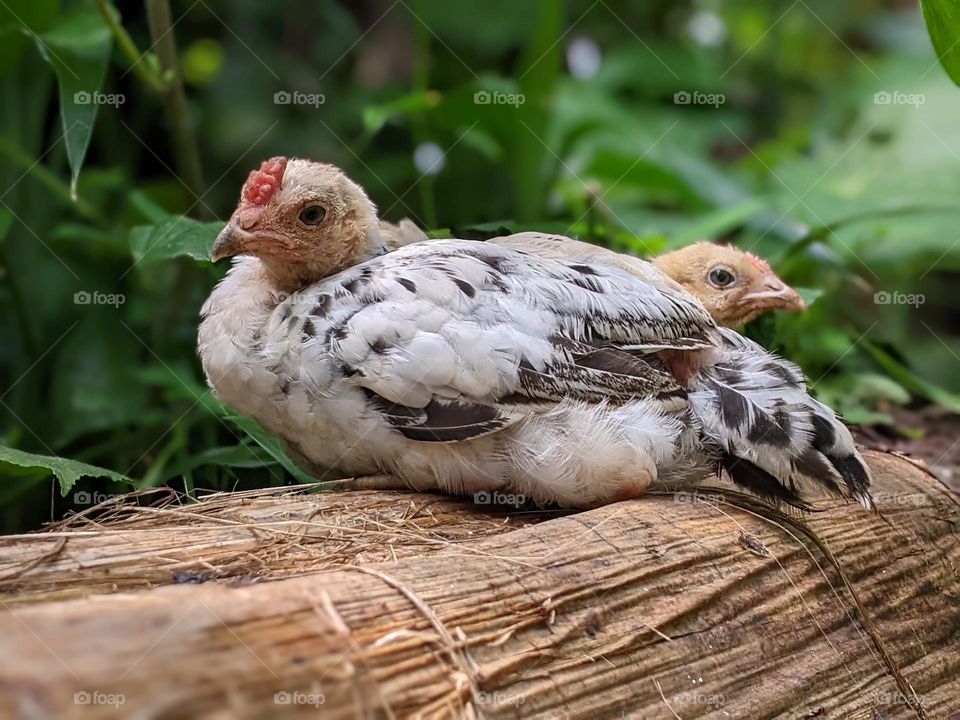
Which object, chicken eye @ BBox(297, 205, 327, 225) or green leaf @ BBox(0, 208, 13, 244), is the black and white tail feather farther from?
green leaf @ BBox(0, 208, 13, 244)

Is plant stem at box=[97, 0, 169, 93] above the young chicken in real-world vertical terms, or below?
above

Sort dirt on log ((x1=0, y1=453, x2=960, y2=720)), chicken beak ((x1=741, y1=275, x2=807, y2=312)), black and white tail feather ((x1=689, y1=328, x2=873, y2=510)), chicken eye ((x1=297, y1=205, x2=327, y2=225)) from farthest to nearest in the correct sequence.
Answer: chicken beak ((x1=741, y1=275, x2=807, y2=312)) → chicken eye ((x1=297, y1=205, x2=327, y2=225)) → black and white tail feather ((x1=689, y1=328, x2=873, y2=510)) → dirt on log ((x1=0, y1=453, x2=960, y2=720))

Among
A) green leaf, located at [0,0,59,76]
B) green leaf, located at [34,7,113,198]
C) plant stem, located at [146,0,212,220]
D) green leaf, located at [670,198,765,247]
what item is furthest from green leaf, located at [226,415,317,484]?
green leaf, located at [670,198,765,247]

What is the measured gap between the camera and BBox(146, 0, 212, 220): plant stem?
10.1ft

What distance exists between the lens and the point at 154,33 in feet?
10.2

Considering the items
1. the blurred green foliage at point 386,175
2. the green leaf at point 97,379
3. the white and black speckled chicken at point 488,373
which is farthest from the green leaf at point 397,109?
the green leaf at point 97,379

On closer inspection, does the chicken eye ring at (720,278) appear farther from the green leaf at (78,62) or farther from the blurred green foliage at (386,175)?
the green leaf at (78,62)

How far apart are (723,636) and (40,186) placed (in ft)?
10.7

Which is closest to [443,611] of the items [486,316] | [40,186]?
[486,316]

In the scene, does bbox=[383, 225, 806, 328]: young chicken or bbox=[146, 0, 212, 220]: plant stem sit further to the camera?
bbox=[146, 0, 212, 220]: plant stem

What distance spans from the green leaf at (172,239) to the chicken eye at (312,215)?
1.21ft

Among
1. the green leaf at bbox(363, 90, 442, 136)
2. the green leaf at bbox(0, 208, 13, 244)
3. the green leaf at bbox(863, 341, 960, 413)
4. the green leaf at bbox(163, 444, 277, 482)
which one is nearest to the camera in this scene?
the green leaf at bbox(163, 444, 277, 482)

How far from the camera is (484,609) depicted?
1.59 metres

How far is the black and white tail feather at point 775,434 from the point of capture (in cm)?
220
